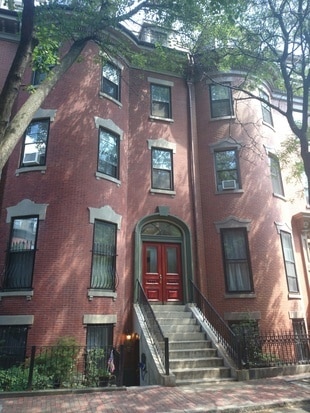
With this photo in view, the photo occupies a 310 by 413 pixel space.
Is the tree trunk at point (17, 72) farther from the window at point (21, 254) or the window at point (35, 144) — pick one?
the window at point (21, 254)

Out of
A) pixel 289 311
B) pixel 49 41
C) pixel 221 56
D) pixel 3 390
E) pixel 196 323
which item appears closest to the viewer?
pixel 3 390

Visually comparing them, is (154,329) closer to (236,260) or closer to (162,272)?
(162,272)

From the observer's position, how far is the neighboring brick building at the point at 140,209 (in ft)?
34.5

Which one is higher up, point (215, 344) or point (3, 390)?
point (215, 344)

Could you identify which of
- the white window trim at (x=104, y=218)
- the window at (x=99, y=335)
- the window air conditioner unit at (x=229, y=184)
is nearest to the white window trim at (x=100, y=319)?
the window at (x=99, y=335)

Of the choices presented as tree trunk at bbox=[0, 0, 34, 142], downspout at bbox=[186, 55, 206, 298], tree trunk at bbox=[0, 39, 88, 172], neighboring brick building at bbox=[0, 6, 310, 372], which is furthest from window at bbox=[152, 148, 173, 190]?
tree trunk at bbox=[0, 0, 34, 142]

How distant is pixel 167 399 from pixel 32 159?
8702 mm

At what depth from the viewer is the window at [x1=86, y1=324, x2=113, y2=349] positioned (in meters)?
10.3

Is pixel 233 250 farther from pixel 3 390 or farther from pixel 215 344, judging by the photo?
pixel 3 390

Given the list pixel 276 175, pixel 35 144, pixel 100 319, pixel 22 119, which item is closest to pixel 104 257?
pixel 100 319

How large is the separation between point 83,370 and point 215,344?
3967 mm

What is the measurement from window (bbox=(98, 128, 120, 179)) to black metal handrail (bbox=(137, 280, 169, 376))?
174 inches

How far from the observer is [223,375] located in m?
9.12

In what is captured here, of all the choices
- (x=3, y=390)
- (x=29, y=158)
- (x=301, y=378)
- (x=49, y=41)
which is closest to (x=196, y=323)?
(x=301, y=378)
